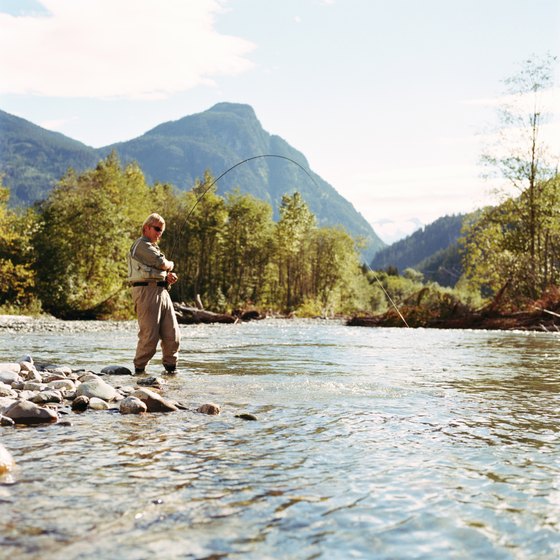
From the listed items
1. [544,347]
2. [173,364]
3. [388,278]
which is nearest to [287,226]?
[544,347]

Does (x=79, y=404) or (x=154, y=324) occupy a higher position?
(x=154, y=324)

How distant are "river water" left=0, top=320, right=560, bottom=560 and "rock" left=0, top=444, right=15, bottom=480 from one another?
7 centimetres

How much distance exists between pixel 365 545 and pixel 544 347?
515 inches

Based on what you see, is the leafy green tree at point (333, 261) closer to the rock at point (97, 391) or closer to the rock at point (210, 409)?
the rock at point (97, 391)

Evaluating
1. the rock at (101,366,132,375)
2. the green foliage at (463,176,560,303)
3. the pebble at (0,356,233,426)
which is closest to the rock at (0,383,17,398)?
the pebble at (0,356,233,426)

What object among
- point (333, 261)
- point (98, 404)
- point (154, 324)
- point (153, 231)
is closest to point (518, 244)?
point (153, 231)

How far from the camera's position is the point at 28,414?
16.8 ft

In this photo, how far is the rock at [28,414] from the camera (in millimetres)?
5109

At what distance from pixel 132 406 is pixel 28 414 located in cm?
90

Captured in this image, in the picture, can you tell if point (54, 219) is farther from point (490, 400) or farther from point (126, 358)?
point (490, 400)

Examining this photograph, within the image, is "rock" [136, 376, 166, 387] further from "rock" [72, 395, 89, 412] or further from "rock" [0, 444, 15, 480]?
"rock" [0, 444, 15, 480]

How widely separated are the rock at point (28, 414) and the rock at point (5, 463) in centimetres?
141

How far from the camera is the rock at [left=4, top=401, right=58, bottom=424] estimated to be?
16.8 feet

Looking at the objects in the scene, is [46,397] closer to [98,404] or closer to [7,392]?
[7,392]
